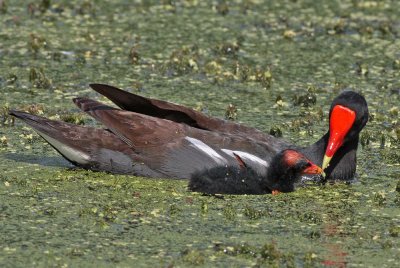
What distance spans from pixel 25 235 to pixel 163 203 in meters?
1.14

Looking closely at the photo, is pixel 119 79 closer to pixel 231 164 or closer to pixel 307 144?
pixel 307 144

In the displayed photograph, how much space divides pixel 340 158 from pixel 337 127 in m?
0.28

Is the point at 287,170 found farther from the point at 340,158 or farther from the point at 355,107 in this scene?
the point at 355,107

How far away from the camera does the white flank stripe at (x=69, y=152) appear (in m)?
8.23

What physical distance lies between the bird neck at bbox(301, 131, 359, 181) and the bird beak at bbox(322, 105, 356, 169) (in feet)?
0.35

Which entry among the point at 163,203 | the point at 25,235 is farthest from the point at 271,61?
the point at 25,235

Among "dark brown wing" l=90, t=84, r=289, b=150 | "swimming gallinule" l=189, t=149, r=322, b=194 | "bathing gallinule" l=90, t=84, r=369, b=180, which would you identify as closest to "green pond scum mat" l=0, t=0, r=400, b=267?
"swimming gallinule" l=189, t=149, r=322, b=194

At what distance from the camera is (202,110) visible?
9.96 meters

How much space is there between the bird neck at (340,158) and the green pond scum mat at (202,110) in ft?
0.44

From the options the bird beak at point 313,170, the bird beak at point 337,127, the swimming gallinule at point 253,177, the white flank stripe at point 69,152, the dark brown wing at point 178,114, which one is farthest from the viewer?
the dark brown wing at point 178,114

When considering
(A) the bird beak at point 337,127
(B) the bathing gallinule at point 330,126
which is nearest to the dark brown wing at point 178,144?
(B) the bathing gallinule at point 330,126

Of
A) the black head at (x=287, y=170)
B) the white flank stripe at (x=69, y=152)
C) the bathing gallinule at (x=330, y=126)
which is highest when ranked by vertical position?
the bathing gallinule at (x=330, y=126)

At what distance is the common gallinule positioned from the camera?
8039 millimetres

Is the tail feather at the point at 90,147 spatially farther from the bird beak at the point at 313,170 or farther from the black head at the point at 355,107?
the black head at the point at 355,107
